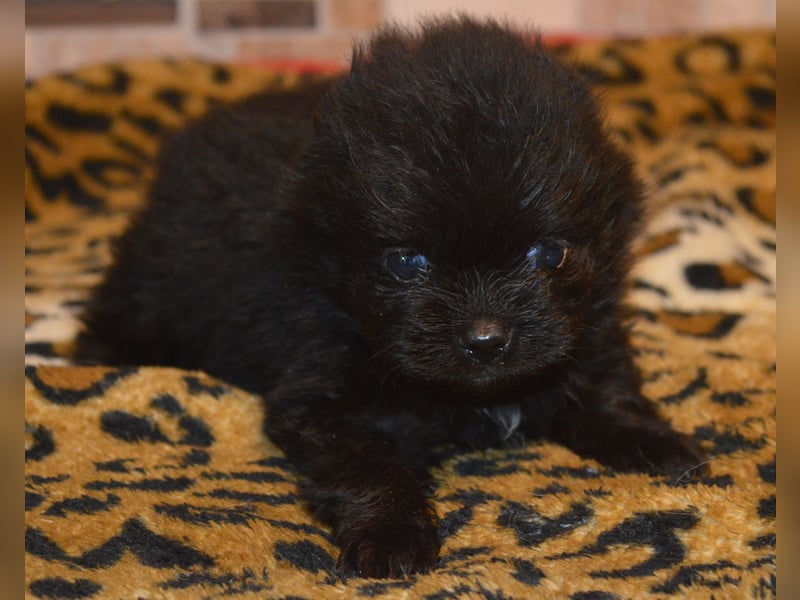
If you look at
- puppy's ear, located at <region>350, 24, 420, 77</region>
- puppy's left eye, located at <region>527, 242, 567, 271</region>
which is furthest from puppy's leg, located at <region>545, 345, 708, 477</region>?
puppy's ear, located at <region>350, 24, 420, 77</region>

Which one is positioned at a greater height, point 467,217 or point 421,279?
point 467,217

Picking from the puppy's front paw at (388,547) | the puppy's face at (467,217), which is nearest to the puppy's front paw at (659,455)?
the puppy's face at (467,217)

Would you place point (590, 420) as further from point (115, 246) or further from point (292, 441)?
point (115, 246)

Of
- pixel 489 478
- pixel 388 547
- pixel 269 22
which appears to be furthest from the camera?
pixel 269 22

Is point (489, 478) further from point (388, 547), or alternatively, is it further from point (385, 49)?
point (385, 49)

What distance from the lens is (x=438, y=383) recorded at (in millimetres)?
2299

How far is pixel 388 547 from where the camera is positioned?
1930 millimetres

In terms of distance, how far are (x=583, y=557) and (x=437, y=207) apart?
760mm

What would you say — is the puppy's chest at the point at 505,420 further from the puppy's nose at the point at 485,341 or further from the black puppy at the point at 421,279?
the puppy's nose at the point at 485,341

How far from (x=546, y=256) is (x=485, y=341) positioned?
10.4 inches

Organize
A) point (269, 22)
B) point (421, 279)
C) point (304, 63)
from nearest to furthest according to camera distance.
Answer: point (421, 279) → point (269, 22) → point (304, 63)

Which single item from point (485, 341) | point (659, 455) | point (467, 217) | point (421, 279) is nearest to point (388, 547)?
point (485, 341)

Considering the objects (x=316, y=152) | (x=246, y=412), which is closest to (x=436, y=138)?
(x=316, y=152)

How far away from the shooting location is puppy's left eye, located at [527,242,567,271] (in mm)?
2111
